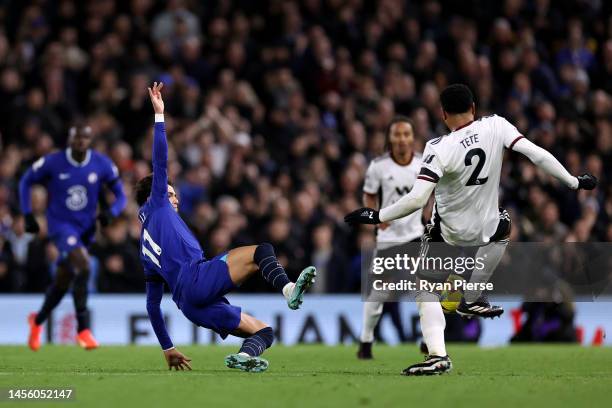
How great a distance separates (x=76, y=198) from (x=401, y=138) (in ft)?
12.5

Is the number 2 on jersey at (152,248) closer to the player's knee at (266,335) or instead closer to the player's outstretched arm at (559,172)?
the player's knee at (266,335)

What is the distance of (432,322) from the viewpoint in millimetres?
8977

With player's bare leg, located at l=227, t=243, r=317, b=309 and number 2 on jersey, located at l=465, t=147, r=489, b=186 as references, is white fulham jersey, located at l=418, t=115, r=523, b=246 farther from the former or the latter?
player's bare leg, located at l=227, t=243, r=317, b=309

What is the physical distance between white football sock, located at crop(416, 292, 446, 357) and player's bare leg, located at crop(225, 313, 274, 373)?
1.23 metres

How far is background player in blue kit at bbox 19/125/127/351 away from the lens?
503 inches

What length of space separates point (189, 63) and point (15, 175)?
3862mm

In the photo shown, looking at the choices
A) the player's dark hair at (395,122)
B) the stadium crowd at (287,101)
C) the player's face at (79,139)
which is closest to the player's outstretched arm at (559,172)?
the player's dark hair at (395,122)

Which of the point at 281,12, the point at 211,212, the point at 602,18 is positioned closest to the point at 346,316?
the point at 211,212

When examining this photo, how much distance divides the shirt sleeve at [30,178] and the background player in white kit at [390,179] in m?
3.66

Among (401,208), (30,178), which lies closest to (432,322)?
(401,208)

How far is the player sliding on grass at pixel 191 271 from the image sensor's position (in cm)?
852

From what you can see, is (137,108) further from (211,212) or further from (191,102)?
(211,212)

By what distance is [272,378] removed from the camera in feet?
27.7

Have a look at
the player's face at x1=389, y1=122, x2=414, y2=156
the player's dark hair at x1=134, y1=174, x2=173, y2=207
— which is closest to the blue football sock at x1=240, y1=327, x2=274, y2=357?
the player's dark hair at x1=134, y1=174, x2=173, y2=207
